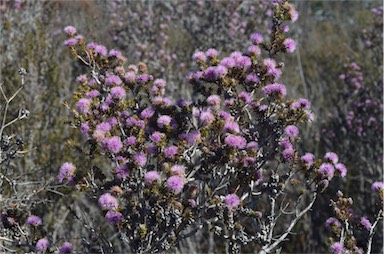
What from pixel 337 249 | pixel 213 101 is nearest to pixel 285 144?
pixel 213 101

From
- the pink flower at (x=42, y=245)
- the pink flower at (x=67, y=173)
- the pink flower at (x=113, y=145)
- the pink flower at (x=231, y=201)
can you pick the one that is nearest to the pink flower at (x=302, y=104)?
the pink flower at (x=231, y=201)

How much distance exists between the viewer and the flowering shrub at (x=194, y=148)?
2527 mm

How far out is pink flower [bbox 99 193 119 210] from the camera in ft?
8.06

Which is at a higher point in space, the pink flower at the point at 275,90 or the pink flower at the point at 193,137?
the pink flower at the point at 275,90

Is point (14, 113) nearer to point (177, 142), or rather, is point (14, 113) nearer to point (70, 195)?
point (70, 195)

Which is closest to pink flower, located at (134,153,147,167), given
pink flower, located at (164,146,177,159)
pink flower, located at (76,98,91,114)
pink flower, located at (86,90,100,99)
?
pink flower, located at (164,146,177,159)

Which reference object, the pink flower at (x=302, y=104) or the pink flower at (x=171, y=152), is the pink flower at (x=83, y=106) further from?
the pink flower at (x=302, y=104)

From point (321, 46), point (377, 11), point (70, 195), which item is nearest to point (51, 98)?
point (70, 195)

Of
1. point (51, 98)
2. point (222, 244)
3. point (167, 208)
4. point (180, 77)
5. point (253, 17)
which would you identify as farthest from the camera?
point (253, 17)

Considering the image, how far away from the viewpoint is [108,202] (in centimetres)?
246

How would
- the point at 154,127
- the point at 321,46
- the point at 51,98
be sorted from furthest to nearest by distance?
the point at 321,46, the point at 51,98, the point at 154,127

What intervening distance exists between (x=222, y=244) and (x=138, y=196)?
12.8ft

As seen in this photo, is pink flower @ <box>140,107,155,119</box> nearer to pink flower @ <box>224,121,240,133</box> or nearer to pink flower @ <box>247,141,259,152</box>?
pink flower @ <box>224,121,240,133</box>

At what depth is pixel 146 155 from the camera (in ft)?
8.57
